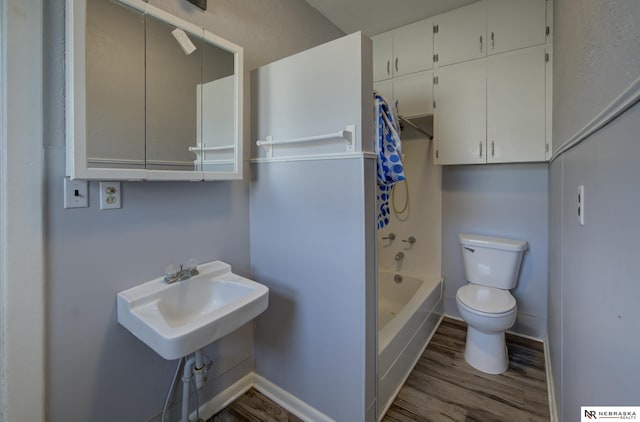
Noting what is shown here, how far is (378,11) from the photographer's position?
2.31 m

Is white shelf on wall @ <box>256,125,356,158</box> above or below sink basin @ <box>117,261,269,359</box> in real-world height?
above

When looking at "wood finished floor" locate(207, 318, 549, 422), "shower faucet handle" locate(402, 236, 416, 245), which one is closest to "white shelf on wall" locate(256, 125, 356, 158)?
"wood finished floor" locate(207, 318, 549, 422)

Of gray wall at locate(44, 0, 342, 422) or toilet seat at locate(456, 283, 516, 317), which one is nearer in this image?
gray wall at locate(44, 0, 342, 422)

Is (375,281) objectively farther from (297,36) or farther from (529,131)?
(297,36)

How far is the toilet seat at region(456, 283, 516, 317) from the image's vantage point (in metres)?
1.92

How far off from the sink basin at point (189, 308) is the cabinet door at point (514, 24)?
7.91 ft

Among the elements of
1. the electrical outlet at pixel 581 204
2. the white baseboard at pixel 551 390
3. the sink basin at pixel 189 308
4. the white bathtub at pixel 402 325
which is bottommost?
the white baseboard at pixel 551 390

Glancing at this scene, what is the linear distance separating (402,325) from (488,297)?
2.53ft

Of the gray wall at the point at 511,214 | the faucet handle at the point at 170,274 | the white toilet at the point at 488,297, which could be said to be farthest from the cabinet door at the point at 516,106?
the faucet handle at the point at 170,274

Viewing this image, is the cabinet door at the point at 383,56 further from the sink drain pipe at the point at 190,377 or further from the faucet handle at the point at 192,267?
the sink drain pipe at the point at 190,377

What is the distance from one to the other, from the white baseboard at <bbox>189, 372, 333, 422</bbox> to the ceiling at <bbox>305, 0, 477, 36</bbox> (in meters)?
2.72

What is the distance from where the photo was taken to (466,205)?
2.59 meters

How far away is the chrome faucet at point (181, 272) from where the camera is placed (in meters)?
1.38

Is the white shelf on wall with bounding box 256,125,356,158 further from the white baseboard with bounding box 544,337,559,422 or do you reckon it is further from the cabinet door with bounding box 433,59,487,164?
the white baseboard with bounding box 544,337,559,422
